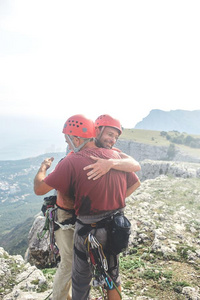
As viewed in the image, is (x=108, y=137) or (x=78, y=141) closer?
(x=78, y=141)

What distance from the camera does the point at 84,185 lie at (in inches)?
124

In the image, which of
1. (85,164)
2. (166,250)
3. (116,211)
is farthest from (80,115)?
(166,250)

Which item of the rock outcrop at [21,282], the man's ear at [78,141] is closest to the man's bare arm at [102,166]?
the man's ear at [78,141]

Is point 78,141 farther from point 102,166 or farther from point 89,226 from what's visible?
point 89,226

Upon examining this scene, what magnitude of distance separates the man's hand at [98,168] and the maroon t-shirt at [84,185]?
9 centimetres

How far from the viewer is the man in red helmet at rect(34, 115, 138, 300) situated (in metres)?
3.15

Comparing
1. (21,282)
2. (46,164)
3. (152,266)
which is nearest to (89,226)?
(46,164)

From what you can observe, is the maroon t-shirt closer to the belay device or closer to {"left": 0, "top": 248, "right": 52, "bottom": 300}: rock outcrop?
the belay device

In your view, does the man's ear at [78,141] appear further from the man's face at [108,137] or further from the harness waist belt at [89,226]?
the harness waist belt at [89,226]

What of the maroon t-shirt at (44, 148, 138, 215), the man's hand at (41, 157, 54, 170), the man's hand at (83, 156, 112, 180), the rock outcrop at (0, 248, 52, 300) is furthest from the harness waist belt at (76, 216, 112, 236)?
the rock outcrop at (0, 248, 52, 300)

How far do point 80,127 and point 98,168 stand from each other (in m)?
1.04

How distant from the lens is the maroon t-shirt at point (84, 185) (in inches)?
123

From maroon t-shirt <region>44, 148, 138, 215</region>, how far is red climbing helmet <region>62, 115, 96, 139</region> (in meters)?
0.42

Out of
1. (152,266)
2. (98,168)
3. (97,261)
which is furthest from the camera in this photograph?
(152,266)
